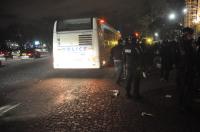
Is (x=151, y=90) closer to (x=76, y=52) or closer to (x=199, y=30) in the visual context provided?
(x=76, y=52)

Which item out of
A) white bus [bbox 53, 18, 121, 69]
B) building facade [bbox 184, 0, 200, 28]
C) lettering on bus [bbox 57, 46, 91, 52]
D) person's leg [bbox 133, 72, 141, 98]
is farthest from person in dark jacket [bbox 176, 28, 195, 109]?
building facade [bbox 184, 0, 200, 28]

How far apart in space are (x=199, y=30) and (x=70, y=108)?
22671 millimetres

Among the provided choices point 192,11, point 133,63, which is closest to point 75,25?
point 133,63

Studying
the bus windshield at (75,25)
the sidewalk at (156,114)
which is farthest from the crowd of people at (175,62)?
the bus windshield at (75,25)

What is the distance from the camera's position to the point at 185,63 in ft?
29.0

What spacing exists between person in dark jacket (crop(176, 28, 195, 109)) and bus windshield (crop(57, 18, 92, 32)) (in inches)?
405

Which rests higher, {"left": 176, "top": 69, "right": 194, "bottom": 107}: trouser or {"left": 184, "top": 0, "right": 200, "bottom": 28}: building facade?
{"left": 184, "top": 0, "right": 200, "bottom": 28}: building facade

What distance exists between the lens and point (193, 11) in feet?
108

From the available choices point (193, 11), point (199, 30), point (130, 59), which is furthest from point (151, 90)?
point (193, 11)

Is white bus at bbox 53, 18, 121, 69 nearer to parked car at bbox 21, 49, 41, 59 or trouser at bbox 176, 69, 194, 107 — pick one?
trouser at bbox 176, 69, 194, 107

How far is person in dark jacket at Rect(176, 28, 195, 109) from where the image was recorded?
878 cm

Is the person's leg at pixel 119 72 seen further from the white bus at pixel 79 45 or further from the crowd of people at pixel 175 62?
the white bus at pixel 79 45

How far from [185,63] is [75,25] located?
1094cm

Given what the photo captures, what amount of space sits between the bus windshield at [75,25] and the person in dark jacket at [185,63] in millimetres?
10278
